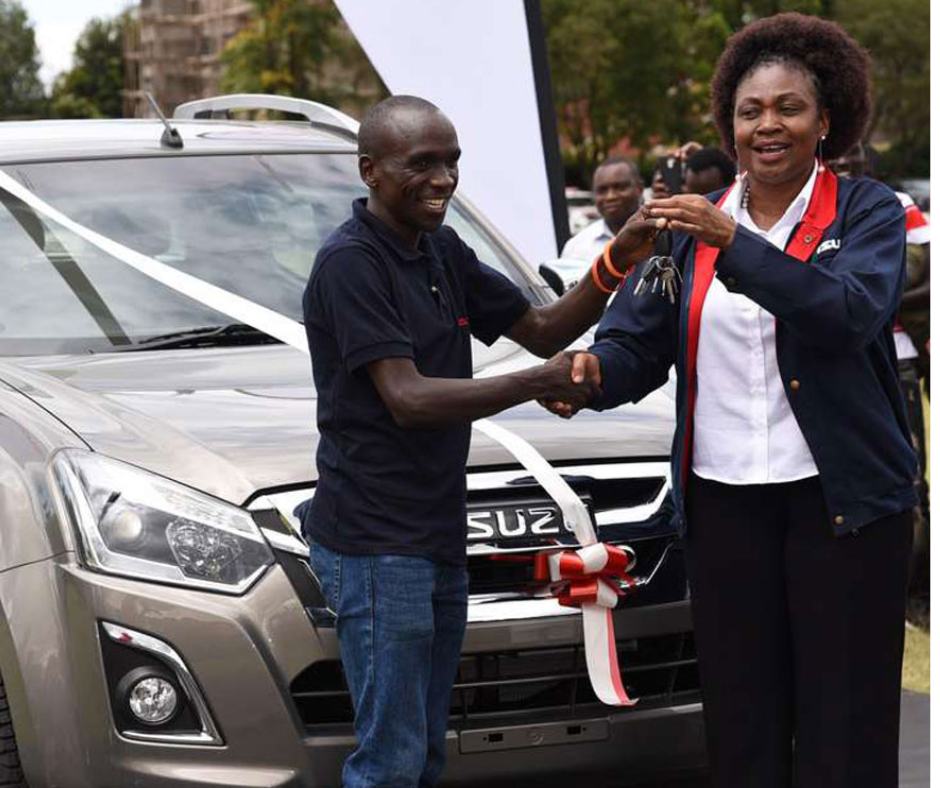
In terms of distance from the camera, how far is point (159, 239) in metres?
5.01

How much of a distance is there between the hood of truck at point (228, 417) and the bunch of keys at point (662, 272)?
488mm

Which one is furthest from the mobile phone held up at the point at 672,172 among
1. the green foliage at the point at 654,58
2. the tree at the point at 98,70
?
the tree at the point at 98,70

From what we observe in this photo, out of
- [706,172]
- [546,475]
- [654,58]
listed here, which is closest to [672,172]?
[706,172]

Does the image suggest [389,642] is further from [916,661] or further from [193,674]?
[916,661]

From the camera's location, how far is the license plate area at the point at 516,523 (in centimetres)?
393

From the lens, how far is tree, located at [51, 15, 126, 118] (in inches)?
3337

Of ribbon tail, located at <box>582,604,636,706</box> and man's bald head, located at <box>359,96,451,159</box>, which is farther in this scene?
ribbon tail, located at <box>582,604,636,706</box>

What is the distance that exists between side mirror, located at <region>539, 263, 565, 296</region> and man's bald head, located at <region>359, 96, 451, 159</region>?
1811 millimetres

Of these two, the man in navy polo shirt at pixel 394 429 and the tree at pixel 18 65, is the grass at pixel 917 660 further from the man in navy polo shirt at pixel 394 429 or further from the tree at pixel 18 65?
the tree at pixel 18 65

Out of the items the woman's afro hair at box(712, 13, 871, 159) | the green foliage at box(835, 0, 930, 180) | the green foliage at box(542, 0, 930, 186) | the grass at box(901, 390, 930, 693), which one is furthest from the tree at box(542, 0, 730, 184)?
the woman's afro hair at box(712, 13, 871, 159)

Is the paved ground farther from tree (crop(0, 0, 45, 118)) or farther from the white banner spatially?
tree (crop(0, 0, 45, 118))

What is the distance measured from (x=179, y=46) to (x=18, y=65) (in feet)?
87.6

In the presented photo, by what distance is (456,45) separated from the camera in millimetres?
7977

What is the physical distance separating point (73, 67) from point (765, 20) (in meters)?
89.8
